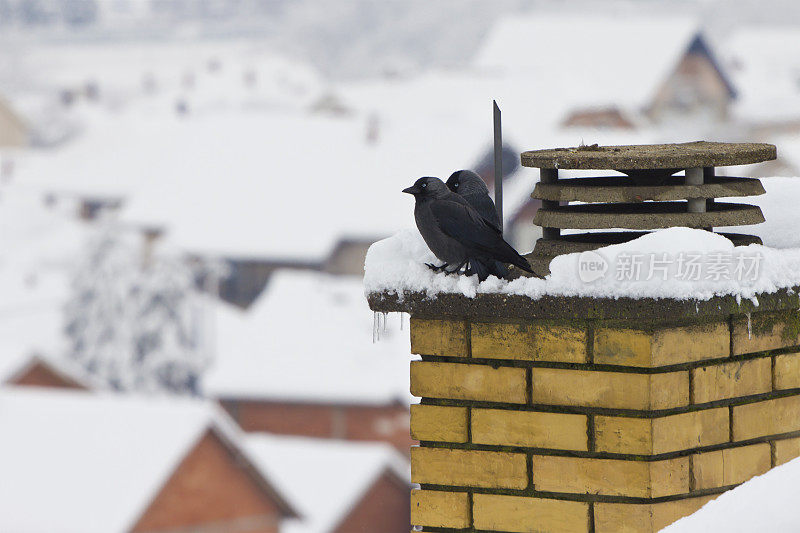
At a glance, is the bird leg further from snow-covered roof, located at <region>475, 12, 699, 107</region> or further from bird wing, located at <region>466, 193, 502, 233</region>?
snow-covered roof, located at <region>475, 12, 699, 107</region>

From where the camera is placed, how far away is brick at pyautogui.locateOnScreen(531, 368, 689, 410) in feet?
8.01

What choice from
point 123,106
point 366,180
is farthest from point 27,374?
point 123,106

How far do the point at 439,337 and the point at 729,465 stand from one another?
62 cm

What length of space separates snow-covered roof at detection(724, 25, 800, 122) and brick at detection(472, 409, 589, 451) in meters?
47.2

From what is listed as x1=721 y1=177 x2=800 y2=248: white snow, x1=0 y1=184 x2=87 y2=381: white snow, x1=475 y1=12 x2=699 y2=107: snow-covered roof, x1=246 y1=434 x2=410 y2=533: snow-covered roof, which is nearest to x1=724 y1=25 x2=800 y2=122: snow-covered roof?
x1=475 y1=12 x2=699 y2=107: snow-covered roof

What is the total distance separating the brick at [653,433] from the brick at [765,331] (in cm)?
16

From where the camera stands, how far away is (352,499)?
1029 inches

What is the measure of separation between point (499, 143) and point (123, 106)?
7851 centimetres

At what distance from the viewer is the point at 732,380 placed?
2586 mm

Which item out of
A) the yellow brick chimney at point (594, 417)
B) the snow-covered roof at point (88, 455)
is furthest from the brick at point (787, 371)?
the snow-covered roof at point (88, 455)

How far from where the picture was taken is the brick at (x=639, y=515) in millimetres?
2459

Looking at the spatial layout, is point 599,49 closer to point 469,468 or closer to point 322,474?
point 322,474

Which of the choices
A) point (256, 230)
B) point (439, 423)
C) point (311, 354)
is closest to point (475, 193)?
point (439, 423)

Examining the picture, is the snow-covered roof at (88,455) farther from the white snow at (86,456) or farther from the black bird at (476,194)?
the black bird at (476,194)
